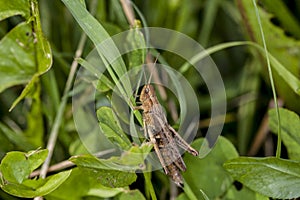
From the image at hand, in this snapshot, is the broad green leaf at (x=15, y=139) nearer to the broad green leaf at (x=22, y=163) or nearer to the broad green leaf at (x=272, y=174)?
the broad green leaf at (x=22, y=163)

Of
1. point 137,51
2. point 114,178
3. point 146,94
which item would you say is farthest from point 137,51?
point 114,178

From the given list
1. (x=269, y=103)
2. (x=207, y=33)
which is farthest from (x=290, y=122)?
(x=207, y=33)

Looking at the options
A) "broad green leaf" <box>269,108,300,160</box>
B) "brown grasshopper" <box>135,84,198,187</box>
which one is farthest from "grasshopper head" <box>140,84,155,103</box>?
"broad green leaf" <box>269,108,300,160</box>

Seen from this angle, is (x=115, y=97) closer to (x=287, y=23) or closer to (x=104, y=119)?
(x=104, y=119)

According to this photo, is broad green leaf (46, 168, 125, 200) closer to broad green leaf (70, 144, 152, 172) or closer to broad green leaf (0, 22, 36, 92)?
broad green leaf (70, 144, 152, 172)

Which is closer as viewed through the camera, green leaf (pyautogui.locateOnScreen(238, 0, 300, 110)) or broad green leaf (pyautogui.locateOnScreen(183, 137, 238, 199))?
broad green leaf (pyautogui.locateOnScreen(183, 137, 238, 199))

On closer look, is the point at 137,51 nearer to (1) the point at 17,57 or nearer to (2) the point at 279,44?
(1) the point at 17,57
